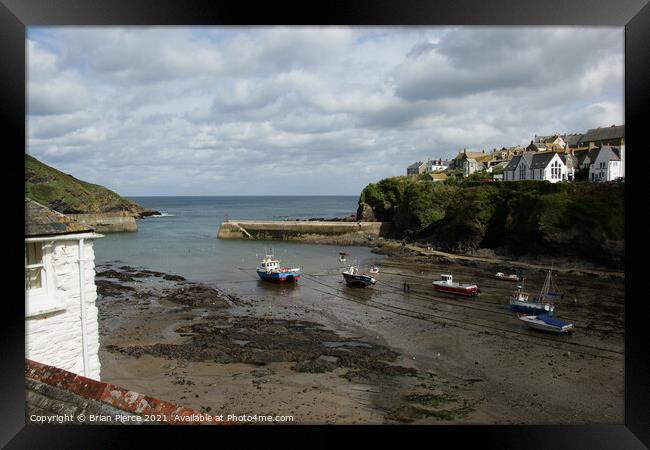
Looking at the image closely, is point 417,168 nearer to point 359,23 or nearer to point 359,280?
point 359,280

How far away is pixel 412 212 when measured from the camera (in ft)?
105

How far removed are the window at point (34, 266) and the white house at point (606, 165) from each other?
88.6 feet

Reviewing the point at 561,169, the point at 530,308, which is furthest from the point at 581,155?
the point at 530,308

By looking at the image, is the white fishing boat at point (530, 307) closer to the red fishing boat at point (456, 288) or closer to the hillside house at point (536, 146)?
the red fishing boat at point (456, 288)

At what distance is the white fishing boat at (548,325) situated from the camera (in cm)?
1078

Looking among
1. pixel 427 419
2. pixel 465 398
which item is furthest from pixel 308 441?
pixel 465 398

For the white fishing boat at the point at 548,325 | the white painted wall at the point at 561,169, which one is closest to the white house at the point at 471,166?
the white painted wall at the point at 561,169

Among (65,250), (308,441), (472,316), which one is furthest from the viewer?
(472,316)

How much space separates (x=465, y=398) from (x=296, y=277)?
1141cm

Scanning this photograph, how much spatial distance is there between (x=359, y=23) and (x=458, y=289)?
1305 centimetres

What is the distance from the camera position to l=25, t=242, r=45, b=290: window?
3.95 m

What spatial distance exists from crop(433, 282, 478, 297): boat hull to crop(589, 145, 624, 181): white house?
14375 mm

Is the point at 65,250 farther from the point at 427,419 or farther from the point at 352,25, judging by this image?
the point at 427,419

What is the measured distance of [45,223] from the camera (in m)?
4.02
